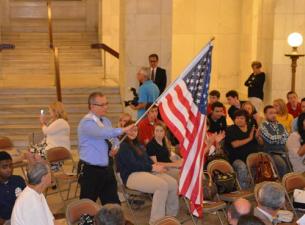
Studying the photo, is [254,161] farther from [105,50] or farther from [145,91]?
[105,50]

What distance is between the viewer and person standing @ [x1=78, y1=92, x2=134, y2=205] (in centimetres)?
735

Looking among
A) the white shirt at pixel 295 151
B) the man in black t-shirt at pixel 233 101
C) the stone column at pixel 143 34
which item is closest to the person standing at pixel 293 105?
the man in black t-shirt at pixel 233 101

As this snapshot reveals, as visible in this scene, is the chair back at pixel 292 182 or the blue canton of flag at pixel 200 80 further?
the chair back at pixel 292 182

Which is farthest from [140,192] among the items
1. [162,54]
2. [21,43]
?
[21,43]

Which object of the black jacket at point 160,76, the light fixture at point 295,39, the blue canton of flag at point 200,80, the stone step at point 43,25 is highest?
the stone step at point 43,25

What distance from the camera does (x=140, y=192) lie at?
841 centimetres

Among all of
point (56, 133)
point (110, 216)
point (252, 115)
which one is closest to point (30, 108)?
point (56, 133)

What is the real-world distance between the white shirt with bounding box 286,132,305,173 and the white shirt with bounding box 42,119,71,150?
347 centimetres

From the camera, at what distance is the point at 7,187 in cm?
698

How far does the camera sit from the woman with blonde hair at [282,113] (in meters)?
10.9

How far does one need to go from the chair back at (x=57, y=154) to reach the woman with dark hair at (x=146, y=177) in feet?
4.25

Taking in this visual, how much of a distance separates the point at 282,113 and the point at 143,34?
155 inches

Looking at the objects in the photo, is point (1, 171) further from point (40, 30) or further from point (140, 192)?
point (40, 30)

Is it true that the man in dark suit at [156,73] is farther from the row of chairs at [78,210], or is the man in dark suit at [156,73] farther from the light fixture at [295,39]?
the row of chairs at [78,210]
